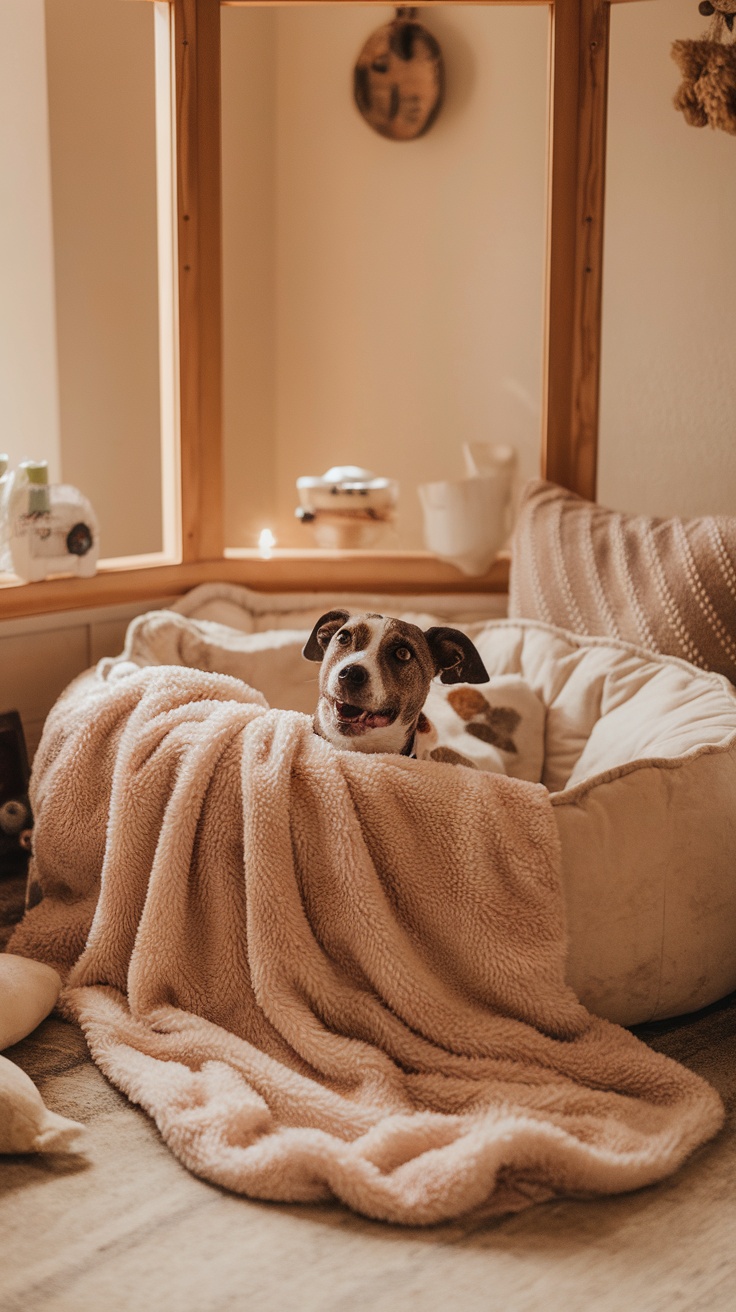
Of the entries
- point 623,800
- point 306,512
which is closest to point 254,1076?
point 623,800

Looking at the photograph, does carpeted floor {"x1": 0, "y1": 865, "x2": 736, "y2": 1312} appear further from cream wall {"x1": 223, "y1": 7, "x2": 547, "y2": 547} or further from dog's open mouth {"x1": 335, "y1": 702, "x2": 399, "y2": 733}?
cream wall {"x1": 223, "y1": 7, "x2": 547, "y2": 547}

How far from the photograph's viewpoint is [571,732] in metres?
2.45

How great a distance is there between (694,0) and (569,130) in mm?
356

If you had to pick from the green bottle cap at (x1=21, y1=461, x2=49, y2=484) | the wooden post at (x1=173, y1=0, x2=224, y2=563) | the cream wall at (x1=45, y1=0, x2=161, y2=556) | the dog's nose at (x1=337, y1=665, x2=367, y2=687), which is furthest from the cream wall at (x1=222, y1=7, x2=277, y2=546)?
the dog's nose at (x1=337, y1=665, x2=367, y2=687)

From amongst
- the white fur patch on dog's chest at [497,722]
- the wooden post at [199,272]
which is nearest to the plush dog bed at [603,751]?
the white fur patch on dog's chest at [497,722]

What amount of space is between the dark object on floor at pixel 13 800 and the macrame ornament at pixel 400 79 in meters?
2.15

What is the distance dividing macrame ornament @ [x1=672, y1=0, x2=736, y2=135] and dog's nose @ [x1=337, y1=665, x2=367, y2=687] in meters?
1.29

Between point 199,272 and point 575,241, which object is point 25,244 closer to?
point 199,272

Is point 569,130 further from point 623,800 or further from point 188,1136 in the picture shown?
point 188,1136

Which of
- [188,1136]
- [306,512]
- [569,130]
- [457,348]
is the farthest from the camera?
[457,348]

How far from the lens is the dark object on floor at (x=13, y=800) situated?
98.6 inches

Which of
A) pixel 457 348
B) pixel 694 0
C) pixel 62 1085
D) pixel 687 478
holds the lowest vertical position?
pixel 62 1085

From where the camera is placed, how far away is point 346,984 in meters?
1.75

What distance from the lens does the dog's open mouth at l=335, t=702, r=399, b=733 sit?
1.88 metres
